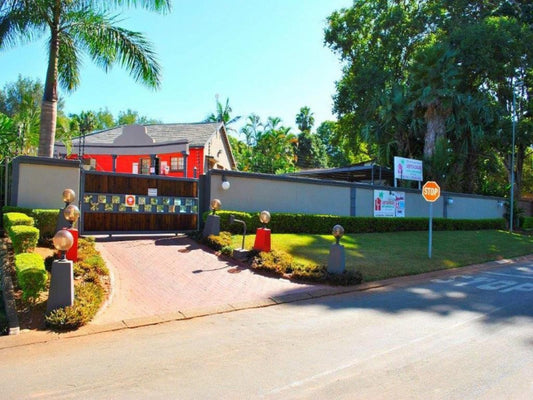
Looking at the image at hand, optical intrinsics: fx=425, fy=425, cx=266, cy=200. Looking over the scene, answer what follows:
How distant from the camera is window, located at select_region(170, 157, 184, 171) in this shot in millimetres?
26413

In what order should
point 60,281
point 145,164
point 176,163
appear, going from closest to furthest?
point 60,281 < point 176,163 < point 145,164

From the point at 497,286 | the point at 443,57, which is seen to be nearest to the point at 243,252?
the point at 497,286

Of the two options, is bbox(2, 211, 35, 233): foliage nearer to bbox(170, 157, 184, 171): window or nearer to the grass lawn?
the grass lawn

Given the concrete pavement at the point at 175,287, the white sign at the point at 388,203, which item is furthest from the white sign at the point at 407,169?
the concrete pavement at the point at 175,287

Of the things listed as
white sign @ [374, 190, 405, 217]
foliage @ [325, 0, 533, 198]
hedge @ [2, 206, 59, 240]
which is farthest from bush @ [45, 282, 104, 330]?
foliage @ [325, 0, 533, 198]

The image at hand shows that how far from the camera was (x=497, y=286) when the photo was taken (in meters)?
9.43

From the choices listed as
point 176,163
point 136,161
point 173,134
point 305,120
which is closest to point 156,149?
point 176,163

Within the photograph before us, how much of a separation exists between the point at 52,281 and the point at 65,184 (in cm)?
595

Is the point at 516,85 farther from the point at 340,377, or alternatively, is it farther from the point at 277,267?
the point at 340,377

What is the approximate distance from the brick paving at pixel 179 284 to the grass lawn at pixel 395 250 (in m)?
1.71

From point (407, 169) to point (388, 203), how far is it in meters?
4.44

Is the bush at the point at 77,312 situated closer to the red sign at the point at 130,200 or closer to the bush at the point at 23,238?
the bush at the point at 23,238

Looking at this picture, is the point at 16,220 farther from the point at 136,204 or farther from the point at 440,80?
the point at 440,80

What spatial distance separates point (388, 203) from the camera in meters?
20.2
